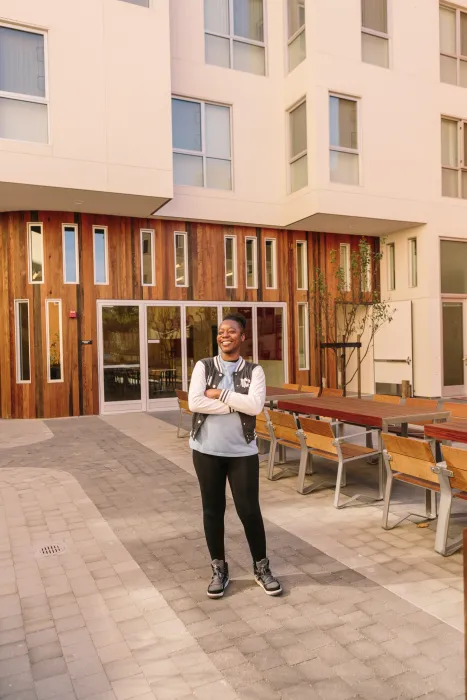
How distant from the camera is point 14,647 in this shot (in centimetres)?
292

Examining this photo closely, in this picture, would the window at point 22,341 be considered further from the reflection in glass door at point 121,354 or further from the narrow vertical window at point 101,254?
the narrow vertical window at point 101,254

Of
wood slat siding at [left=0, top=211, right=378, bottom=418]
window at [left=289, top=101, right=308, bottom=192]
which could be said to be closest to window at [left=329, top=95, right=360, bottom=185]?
window at [left=289, top=101, right=308, bottom=192]

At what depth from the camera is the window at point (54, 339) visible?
12.2m

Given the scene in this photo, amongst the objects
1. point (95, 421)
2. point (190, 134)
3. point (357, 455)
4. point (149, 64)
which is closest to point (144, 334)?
point (95, 421)

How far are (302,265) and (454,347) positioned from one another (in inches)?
188

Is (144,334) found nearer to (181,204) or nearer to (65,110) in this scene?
(181,204)

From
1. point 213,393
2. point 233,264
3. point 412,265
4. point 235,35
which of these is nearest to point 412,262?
point 412,265

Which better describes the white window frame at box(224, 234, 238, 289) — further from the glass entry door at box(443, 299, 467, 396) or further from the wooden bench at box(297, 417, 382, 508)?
the wooden bench at box(297, 417, 382, 508)

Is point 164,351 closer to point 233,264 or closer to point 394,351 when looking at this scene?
point 233,264

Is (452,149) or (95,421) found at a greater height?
(452,149)

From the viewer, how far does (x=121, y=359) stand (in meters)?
13.0

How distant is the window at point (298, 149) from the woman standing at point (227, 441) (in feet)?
35.5

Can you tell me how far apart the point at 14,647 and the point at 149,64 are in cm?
1113

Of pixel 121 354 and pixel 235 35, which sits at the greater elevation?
pixel 235 35
